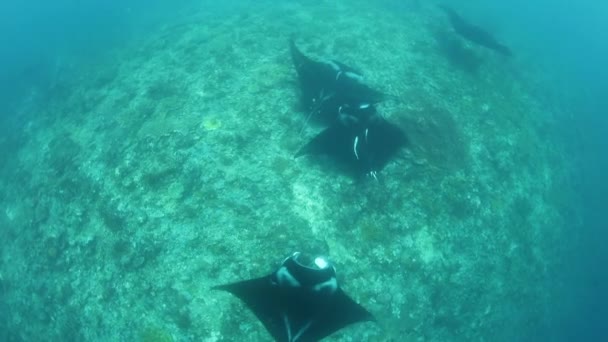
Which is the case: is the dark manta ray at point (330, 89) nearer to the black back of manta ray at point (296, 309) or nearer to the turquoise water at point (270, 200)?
the turquoise water at point (270, 200)

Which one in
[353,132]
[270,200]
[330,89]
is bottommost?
[270,200]

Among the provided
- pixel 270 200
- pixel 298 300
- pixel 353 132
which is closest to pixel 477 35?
pixel 353 132

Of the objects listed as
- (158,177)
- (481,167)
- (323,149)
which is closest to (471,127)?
(481,167)

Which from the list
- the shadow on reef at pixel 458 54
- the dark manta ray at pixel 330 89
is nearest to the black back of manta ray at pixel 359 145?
the dark manta ray at pixel 330 89

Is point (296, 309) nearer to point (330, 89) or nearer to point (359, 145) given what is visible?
point (359, 145)

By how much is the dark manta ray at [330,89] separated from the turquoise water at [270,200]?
1.38ft

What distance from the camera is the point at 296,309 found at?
3.84 m

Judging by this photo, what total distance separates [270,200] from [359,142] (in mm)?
1504

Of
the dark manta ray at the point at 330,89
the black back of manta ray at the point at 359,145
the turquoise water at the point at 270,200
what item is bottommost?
the turquoise water at the point at 270,200

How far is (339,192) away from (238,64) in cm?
416

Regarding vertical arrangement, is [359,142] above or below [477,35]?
above

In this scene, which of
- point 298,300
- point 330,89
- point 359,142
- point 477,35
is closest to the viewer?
point 298,300

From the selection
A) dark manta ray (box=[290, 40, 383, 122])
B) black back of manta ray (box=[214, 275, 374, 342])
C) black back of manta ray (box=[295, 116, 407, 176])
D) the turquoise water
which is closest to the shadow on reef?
the turquoise water

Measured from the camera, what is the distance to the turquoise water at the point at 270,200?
4980 mm
